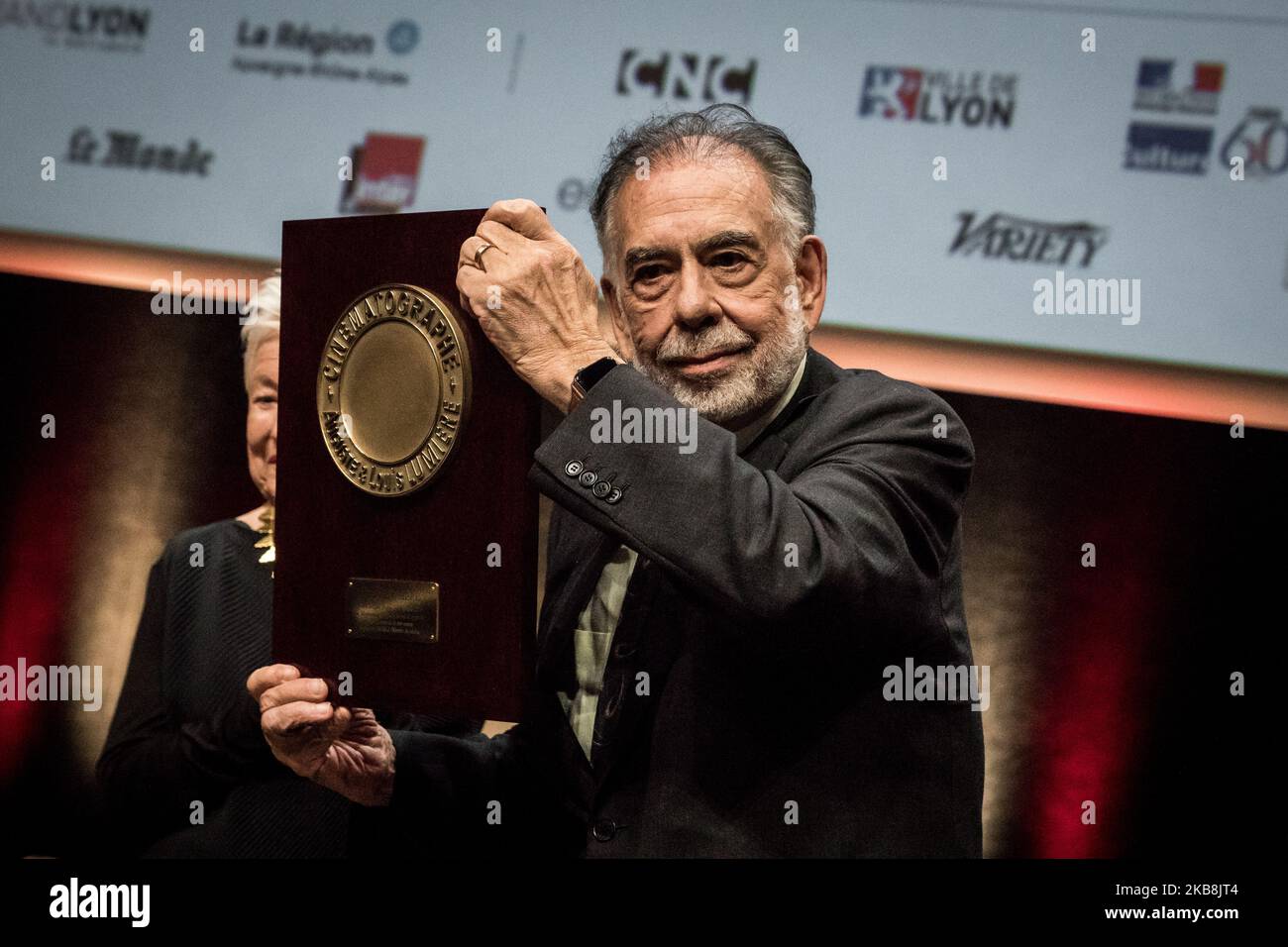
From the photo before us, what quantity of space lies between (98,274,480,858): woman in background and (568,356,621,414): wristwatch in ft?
3.58

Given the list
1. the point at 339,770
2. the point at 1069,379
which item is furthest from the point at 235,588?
the point at 1069,379

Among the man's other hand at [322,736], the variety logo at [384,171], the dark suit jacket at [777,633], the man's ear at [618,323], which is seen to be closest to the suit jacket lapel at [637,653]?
the dark suit jacket at [777,633]

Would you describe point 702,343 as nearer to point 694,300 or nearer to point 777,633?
point 694,300

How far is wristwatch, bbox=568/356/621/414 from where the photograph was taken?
1.38m

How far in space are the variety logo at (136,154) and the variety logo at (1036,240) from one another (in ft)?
6.74

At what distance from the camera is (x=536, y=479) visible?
139 centimetres

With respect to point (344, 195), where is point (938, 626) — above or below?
below

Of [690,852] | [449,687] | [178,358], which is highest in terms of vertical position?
[178,358]

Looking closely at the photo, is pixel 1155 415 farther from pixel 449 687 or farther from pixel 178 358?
pixel 178 358

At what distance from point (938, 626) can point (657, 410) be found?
0.51 metres

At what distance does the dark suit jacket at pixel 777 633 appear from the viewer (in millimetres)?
1301

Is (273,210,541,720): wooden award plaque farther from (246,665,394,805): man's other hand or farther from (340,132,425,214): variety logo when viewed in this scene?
(340,132,425,214): variety logo

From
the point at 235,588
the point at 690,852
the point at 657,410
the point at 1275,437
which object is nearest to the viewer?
the point at 657,410

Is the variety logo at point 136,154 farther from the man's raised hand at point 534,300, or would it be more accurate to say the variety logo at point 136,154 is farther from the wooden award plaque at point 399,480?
the man's raised hand at point 534,300
